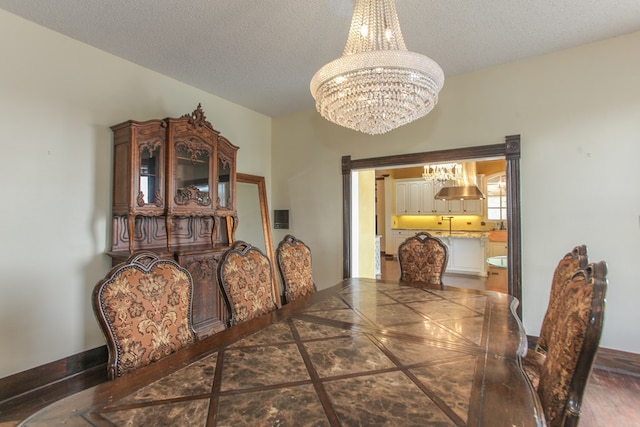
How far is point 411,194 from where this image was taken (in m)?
8.50

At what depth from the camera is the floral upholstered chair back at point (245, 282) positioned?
1.92 meters

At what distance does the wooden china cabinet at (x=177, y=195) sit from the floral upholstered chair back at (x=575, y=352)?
9.06 ft

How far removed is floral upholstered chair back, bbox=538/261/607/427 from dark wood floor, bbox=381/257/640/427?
43.4 inches

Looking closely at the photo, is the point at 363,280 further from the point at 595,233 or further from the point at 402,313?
the point at 595,233

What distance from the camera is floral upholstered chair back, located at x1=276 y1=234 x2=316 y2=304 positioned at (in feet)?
8.04

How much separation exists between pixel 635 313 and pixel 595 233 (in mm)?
706

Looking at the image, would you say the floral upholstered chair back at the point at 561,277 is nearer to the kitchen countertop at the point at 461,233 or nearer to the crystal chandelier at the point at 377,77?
the crystal chandelier at the point at 377,77

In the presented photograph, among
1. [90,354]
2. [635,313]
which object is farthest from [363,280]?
[90,354]

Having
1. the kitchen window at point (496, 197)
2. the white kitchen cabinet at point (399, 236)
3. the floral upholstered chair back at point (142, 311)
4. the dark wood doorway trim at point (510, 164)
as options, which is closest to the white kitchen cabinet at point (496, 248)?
the kitchen window at point (496, 197)

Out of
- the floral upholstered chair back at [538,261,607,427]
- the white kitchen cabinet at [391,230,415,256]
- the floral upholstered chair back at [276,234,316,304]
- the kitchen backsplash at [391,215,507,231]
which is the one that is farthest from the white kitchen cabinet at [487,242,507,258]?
the floral upholstered chair back at [538,261,607,427]

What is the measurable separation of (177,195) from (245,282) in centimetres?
150

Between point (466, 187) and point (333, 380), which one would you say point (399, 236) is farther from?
point (333, 380)

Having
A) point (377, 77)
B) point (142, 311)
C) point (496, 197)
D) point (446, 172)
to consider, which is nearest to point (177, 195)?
point (142, 311)

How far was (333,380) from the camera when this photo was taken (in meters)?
1.10
